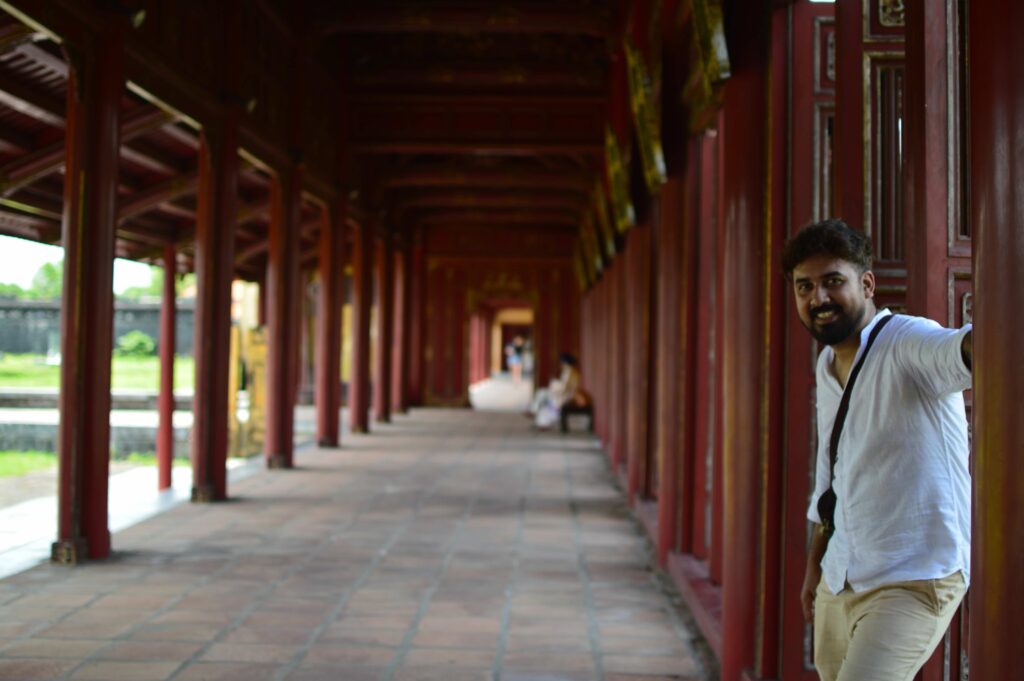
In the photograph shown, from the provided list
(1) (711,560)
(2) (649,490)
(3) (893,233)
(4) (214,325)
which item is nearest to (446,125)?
(4) (214,325)

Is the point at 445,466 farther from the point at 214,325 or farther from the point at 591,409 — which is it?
the point at 591,409

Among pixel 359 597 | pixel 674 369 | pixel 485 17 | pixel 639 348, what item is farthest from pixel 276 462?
pixel 674 369

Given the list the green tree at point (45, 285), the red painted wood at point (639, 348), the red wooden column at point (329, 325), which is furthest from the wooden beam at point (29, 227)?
the green tree at point (45, 285)

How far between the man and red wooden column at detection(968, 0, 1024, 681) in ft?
0.49

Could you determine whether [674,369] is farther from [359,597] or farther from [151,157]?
[151,157]

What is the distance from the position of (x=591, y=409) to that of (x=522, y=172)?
3882 mm

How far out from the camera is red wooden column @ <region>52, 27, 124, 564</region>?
5.35 metres

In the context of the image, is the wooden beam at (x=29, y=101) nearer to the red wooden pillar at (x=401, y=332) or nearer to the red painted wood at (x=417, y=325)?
the red wooden pillar at (x=401, y=332)

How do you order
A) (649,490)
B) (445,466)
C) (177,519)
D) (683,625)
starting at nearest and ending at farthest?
(683,625), (177,519), (649,490), (445,466)

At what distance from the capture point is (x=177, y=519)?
22.6 ft

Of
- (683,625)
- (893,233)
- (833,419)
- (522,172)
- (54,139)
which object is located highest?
(522,172)

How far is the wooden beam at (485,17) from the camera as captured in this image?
30.9ft

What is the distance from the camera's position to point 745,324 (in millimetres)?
3309

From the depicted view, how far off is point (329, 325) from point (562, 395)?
4515 mm
